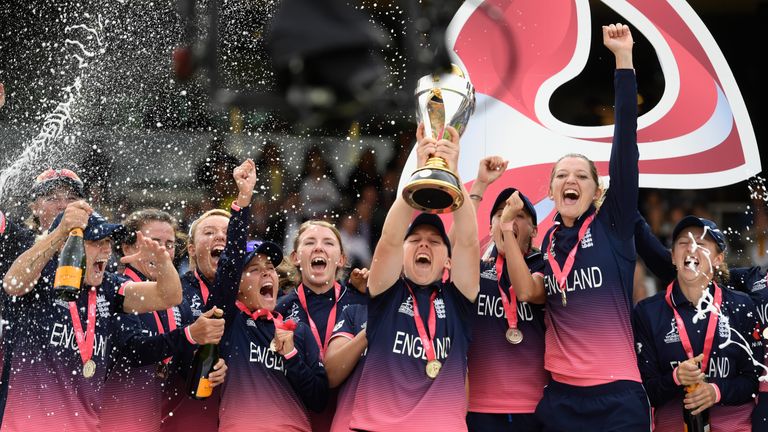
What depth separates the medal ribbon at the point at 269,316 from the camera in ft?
14.2

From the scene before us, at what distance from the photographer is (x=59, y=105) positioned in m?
7.16

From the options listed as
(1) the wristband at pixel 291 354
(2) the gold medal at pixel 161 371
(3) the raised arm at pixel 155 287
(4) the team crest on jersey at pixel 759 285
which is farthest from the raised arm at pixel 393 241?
(4) the team crest on jersey at pixel 759 285

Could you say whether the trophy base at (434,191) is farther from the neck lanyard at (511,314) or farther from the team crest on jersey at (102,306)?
the team crest on jersey at (102,306)

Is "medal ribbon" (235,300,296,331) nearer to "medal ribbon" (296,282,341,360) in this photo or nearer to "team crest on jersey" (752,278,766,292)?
"medal ribbon" (296,282,341,360)

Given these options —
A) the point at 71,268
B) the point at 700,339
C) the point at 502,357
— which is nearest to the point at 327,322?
the point at 502,357

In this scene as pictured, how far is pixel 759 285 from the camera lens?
4.83 m

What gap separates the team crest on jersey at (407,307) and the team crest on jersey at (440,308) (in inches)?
4.3

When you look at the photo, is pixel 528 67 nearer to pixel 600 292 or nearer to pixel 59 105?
pixel 600 292

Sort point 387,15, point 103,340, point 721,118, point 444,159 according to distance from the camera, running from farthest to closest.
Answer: point 387,15
point 721,118
point 103,340
point 444,159

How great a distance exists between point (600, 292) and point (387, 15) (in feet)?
10.3

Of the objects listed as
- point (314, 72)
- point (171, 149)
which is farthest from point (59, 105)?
point (314, 72)

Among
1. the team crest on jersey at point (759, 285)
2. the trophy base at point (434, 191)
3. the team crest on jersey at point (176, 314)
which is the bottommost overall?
the team crest on jersey at point (759, 285)

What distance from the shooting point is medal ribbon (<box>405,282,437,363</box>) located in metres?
4.12

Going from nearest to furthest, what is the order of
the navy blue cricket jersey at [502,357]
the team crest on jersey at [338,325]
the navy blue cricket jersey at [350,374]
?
the navy blue cricket jersey at [350,374]
the navy blue cricket jersey at [502,357]
the team crest on jersey at [338,325]
